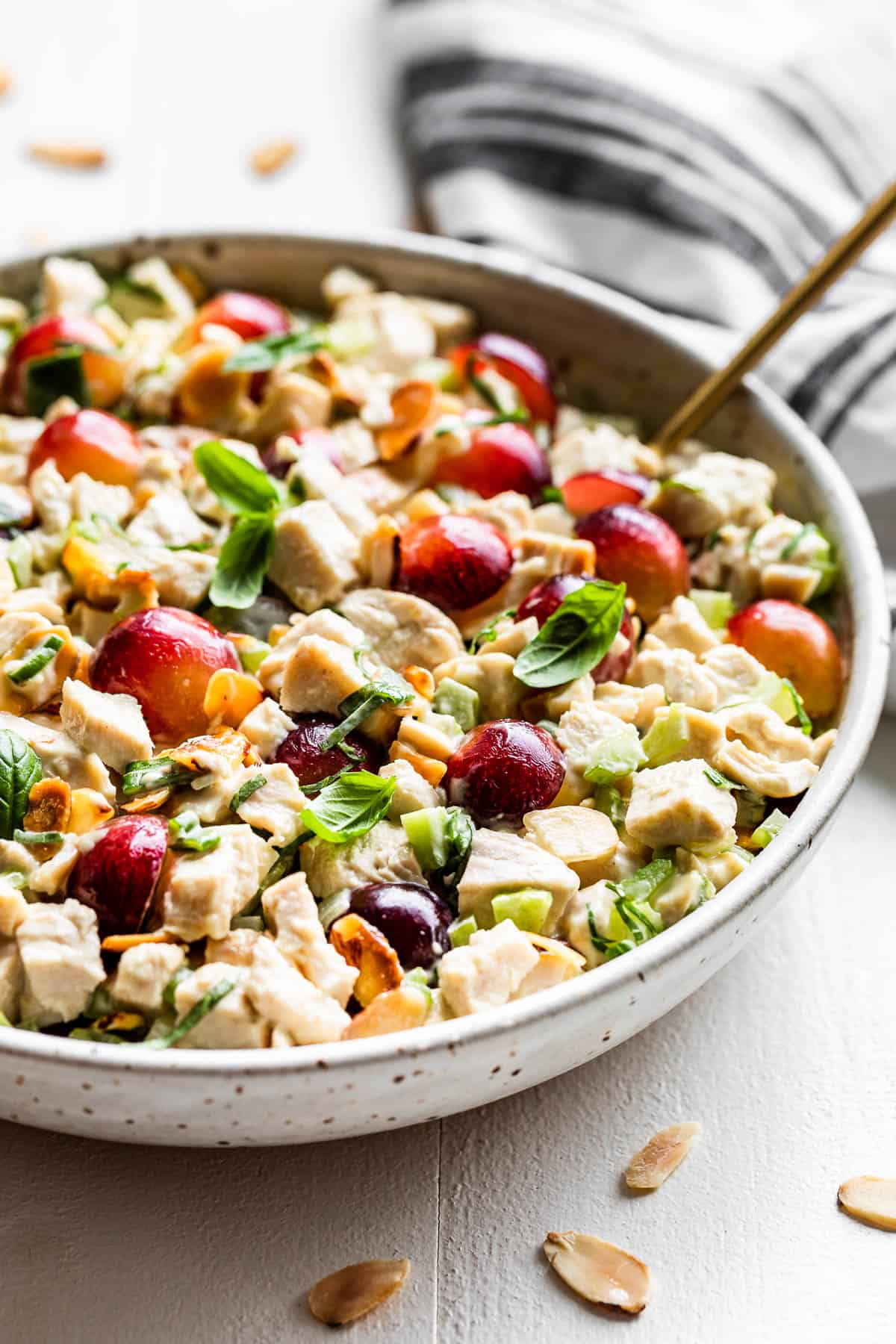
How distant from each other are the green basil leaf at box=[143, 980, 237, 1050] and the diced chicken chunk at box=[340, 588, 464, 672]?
72 centimetres

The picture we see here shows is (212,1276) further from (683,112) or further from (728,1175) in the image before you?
(683,112)

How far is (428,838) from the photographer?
2180mm

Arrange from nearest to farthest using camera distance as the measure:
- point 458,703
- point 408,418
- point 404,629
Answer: point 458,703 → point 404,629 → point 408,418

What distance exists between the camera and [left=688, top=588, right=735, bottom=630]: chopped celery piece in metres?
2.71

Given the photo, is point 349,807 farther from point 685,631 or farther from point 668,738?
point 685,631

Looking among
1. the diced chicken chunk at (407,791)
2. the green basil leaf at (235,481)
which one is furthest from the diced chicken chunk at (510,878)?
the green basil leaf at (235,481)

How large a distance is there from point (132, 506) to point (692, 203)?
177 cm

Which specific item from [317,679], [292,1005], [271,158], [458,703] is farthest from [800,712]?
[271,158]

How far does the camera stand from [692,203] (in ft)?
12.1

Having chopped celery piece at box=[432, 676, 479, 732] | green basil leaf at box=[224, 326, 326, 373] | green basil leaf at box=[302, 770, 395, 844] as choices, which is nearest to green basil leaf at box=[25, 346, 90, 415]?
green basil leaf at box=[224, 326, 326, 373]

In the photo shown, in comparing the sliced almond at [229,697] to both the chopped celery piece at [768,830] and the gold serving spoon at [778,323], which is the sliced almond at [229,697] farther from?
the gold serving spoon at [778,323]

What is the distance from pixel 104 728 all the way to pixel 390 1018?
2.14 feet

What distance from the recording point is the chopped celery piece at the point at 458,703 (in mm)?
2383

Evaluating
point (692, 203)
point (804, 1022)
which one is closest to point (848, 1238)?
point (804, 1022)
